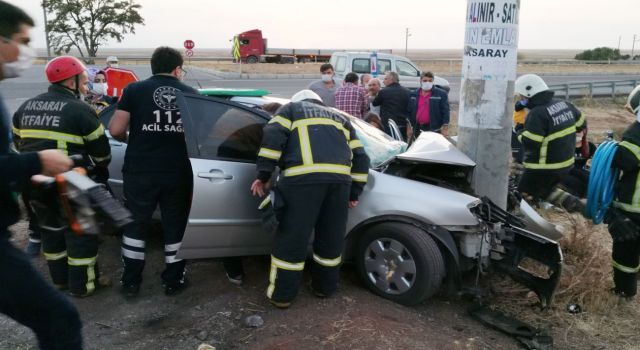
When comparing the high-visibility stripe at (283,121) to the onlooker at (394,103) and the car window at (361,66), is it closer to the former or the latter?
the onlooker at (394,103)

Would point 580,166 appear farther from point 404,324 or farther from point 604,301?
point 404,324

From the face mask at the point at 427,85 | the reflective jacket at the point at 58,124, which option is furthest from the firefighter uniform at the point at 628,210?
the face mask at the point at 427,85

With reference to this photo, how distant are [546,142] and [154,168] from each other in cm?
376

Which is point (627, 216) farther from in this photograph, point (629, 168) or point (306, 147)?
point (306, 147)

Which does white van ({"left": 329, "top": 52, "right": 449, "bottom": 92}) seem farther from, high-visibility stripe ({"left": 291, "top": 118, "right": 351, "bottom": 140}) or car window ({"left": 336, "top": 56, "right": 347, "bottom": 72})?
high-visibility stripe ({"left": 291, "top": 118, "right": 351, "bottom": 140})

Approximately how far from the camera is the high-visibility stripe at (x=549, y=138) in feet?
18.0

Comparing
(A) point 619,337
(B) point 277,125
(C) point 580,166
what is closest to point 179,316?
(B) point 277,125

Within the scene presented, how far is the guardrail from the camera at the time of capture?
1656 cm

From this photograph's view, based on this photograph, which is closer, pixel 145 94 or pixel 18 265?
pixel 18 265

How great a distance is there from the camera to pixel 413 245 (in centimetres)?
398

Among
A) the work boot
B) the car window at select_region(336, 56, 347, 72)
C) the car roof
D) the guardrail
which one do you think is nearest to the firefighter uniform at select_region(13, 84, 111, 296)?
the work boot

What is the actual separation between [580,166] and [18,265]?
645 cm

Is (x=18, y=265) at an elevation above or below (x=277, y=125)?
below

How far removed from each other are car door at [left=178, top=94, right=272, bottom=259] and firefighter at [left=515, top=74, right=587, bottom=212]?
107 inches
